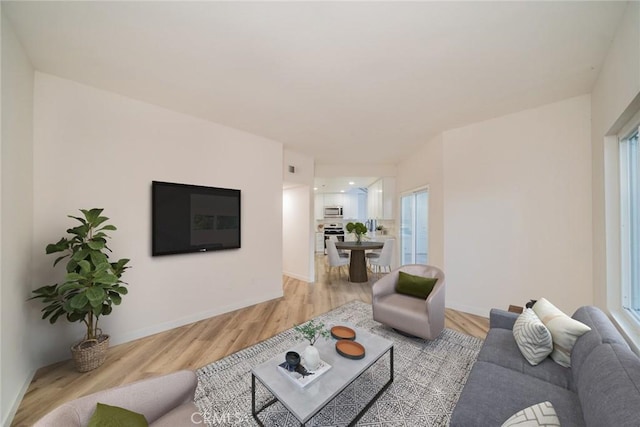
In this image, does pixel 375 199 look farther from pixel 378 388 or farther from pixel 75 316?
pixel 75 316

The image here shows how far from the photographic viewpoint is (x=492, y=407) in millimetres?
1196

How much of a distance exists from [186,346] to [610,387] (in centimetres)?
315

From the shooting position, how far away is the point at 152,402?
1.14 m

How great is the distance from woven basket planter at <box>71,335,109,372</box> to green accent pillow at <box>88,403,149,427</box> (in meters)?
1.60

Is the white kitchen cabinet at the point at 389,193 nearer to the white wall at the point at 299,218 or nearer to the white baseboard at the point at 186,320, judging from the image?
the white wall at the point at 299,218

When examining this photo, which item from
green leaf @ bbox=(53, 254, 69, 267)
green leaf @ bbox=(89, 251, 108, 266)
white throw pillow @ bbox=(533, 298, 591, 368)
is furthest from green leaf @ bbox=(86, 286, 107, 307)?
white throw pillow @ bbox=(533, 298, 591, 368)

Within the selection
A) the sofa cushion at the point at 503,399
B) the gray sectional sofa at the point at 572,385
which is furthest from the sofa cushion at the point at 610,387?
the sofa cushion at the point at 503,399


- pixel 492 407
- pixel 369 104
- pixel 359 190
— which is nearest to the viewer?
pixel 492 407

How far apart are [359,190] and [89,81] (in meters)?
7.57

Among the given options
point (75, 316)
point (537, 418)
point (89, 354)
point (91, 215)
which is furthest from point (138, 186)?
point (537, 418)

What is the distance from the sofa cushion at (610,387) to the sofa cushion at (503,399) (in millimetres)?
118

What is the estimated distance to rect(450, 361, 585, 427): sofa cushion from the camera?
3.73 feet

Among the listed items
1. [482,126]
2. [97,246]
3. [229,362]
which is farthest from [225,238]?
[482,126]

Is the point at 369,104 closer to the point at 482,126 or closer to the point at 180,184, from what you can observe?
the point at 482,126
